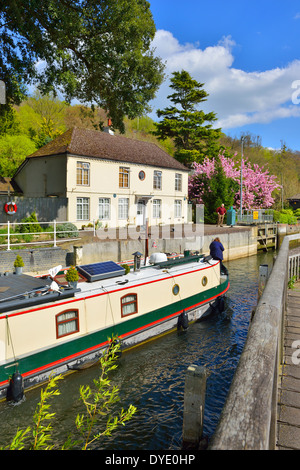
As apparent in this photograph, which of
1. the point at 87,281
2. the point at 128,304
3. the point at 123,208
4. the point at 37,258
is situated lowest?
the point at 128,304

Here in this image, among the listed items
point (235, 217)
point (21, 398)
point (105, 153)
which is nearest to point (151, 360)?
point (21, 398)

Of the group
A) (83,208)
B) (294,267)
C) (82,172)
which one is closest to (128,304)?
(294,267)

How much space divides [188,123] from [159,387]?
44.9 meters

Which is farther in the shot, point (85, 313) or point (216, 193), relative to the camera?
point (216, 193)

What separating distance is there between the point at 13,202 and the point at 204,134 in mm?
35124

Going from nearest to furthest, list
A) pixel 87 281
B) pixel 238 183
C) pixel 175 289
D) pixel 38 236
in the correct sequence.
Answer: pixel 87 281, pixel 175 289, pixel 38 236, pixel 238 183

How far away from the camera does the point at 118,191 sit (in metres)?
30.8

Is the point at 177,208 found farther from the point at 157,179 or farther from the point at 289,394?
the point at 289,394

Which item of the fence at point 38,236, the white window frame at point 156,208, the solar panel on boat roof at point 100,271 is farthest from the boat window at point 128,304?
the white window frame at point 156,208

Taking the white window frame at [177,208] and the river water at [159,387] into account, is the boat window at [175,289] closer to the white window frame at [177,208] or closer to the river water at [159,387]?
the river water at [159,387]

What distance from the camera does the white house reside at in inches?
1089

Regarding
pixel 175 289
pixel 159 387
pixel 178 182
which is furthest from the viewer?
pixel 178 182

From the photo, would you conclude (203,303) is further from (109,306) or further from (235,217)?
(235,217)

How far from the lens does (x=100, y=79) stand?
19.1 metres
